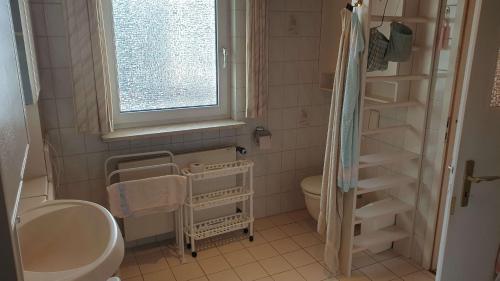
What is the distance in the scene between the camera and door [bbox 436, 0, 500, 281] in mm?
1423

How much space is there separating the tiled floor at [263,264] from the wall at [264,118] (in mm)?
487

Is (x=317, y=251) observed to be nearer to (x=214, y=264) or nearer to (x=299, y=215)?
(x=299, y=215)

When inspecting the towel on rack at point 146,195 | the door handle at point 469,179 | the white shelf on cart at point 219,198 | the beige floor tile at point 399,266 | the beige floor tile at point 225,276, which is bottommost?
the beige floor tile at point 225,276

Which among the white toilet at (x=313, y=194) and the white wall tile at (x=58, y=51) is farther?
the white toilet at (x=313, y=194)

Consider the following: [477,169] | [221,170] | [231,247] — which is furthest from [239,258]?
[477,169]

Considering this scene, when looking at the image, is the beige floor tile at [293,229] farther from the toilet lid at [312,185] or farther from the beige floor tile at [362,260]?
the beige floor tile at [362,260]

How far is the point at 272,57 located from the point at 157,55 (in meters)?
0.89

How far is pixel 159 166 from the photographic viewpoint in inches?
103

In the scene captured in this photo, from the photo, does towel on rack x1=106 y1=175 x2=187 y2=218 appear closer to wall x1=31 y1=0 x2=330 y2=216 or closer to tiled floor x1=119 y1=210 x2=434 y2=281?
wall x1=31 y1=0 x2=330 y2=216

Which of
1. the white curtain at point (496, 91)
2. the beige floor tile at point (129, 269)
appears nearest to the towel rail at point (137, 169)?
the beige floor tile at point (129, 269)

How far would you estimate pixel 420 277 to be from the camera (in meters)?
2.55

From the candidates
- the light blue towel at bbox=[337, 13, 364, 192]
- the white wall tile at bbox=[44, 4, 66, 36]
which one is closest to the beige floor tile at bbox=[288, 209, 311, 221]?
the light blue towel at bbox=[337, 13, 364, 192]

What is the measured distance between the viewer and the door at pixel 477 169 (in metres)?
1.42

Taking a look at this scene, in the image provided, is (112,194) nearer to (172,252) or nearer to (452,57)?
(172,252)
